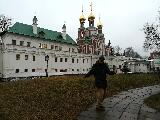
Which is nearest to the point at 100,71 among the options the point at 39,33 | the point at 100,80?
the point at 100,80

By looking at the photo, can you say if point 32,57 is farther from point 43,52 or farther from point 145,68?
point 145,68

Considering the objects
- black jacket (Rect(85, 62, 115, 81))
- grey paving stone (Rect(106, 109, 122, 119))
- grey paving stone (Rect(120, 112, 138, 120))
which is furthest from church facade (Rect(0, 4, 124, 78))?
grey paving stone (Rect(120, 112, 138, 120))

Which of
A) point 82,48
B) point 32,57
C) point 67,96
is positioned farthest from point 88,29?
point 67,96

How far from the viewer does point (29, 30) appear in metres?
61.1

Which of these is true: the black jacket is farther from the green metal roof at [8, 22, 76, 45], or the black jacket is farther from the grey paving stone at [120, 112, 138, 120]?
the green metal roof at [8, 22, 76, 45]

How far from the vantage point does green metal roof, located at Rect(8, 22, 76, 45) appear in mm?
57441

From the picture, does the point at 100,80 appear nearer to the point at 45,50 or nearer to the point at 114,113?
the point at 114,113

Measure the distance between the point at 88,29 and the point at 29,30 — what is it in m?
28.6

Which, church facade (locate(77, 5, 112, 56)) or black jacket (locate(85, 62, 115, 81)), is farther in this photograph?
church facade (locate(77, 5, 112, 56))

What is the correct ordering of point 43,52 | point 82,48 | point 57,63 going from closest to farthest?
point 43,52 < point 57,63 < point 82,48

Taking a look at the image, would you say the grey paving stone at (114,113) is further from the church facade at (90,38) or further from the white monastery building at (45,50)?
the church facade at (90,38)

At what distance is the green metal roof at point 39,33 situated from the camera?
188 feet

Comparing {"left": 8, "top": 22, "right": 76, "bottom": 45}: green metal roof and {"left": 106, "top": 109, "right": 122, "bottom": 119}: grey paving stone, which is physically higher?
{"left": 8, "top": 22, "right": 76, "bottom": 45}: green metal roof

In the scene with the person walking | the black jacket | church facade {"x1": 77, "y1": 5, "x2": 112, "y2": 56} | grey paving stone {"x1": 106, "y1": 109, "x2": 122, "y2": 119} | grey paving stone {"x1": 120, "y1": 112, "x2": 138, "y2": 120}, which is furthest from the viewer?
church facade {"x1": 77, "y1": 5, "x2": 112, "y2": 56}
